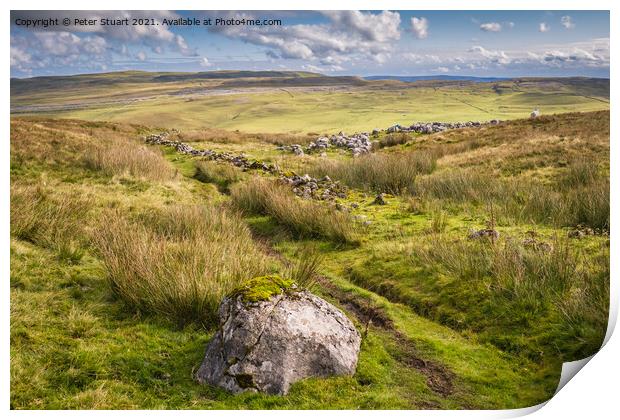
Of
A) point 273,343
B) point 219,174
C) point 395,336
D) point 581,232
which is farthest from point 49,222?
point 219,174

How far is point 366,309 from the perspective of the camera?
665cm

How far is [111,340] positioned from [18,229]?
400 cm

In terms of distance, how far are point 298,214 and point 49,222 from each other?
5.20 m

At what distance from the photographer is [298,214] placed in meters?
10.9

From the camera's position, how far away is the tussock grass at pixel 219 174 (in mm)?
17453

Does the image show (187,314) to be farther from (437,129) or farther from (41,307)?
(437,129)

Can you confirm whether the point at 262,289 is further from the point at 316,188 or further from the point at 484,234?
the point at 316,188

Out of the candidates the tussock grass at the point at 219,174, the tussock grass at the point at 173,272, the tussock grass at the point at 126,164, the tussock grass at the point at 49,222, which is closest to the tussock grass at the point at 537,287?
the tussock grass at the point at 173,272

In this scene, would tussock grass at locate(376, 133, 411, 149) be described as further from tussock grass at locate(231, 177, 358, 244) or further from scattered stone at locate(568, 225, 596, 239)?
scattered stone at locate(568, 225, 596, 239)

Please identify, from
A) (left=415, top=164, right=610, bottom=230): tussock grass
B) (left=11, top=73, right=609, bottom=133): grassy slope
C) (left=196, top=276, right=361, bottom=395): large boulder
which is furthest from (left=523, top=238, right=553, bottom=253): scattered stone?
(left=11, top=73, right=609, bottom=133): grassy slope

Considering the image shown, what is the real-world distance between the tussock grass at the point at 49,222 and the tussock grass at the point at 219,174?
7.73 meters

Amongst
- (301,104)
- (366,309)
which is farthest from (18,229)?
(301,104)

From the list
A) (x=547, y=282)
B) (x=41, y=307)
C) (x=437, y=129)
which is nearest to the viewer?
(x=41, y=307)

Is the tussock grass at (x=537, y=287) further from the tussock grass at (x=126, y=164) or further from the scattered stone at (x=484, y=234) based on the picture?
the tussock grass at (x=126, y=164)
